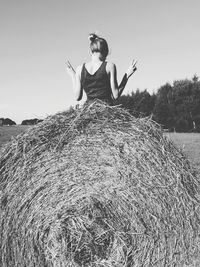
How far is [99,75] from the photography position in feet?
14.1

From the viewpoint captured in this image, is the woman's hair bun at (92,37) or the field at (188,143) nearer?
the woman's hair bun at (92,37)

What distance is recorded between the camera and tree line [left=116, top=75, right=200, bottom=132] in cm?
3266

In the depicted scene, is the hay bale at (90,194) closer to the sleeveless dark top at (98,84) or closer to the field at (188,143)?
the sleeveless dark top at (98,84)

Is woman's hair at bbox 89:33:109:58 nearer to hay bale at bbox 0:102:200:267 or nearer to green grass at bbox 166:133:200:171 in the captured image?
hay bale at bbox 0:102:200:267

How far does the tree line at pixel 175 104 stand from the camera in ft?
107

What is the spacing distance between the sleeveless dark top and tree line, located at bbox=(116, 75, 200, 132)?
26.3 metres

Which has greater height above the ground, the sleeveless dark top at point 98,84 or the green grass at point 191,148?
the sleeveless dark top at point 98,84

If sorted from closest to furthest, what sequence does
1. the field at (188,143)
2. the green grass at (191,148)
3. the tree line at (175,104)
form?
the green grass at (191,148), the field at (188,143), the tree line at (175,104)

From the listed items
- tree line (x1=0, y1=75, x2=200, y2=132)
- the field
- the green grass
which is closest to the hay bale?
the green grass

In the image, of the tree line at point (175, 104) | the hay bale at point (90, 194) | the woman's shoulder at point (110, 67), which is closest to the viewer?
the hay bale at point (90, 194)

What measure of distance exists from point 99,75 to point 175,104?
3231cm

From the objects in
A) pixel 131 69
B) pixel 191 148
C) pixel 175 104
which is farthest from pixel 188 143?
pixel 175 104

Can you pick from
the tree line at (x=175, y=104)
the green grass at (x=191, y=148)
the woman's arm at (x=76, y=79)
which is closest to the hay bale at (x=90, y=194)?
the green grass at (x=191, y=148)

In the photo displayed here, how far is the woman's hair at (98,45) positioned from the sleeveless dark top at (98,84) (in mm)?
170
